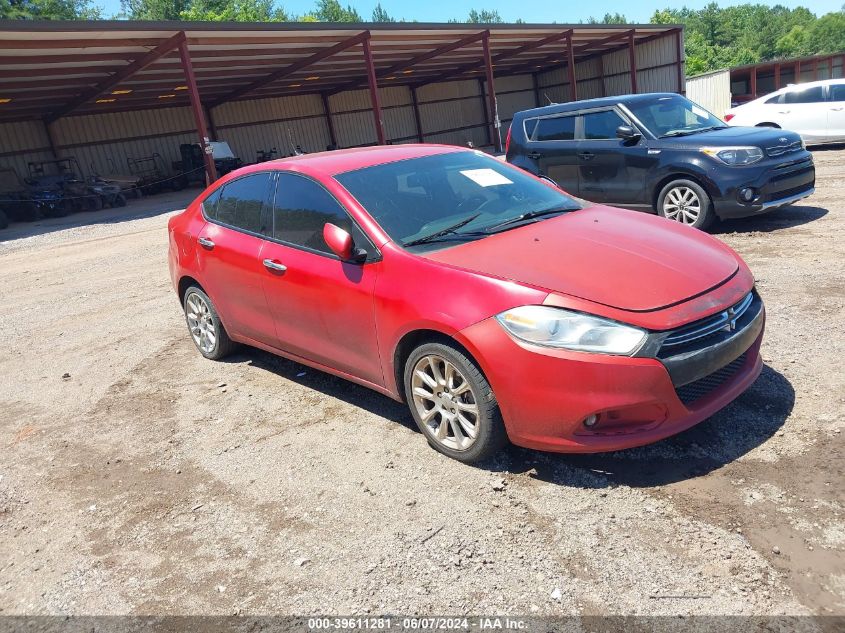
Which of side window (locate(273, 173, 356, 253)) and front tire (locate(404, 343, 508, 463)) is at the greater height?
side window (locate(273, 173, 356, 253))

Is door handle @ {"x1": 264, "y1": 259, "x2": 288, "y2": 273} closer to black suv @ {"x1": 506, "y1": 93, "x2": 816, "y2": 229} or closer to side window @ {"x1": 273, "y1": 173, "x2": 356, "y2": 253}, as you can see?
side window @ {"x1": 273, "y1": 173, "x2": 356, "y2": 253}

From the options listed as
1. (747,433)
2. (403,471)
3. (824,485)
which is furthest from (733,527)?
(403,471)

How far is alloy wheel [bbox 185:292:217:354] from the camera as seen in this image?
5.39 m

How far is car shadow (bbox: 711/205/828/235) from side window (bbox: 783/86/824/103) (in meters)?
6.84

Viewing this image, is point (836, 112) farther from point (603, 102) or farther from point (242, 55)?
point (242, 55)

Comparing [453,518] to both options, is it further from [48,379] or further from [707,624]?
[48,379]

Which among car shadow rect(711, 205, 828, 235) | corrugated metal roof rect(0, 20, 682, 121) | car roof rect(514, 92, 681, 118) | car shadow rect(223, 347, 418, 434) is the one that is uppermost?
corrugated metal roof rect(0, 20, 682, 121)

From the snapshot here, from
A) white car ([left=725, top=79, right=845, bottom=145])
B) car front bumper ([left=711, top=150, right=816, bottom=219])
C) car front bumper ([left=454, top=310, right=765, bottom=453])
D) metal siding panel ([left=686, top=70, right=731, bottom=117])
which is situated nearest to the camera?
car front bumper ([left=454, top=310, right=765, bottom=453])

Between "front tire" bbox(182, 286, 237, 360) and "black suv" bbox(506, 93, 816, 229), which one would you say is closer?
"front tire" bbox(182, 286, 237, 360)

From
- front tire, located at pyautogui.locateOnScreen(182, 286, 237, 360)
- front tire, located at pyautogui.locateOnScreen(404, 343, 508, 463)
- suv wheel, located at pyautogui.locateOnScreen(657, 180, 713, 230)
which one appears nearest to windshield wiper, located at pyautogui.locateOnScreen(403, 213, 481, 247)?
front tire, located at pyautogui.locateOnScreen(404, 343, 508, 463)

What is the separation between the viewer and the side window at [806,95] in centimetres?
1376

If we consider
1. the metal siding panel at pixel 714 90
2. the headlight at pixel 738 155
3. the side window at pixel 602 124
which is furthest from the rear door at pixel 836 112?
the metal siding panel at pixel 714 90

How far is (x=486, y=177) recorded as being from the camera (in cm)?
441

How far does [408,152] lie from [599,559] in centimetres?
302
